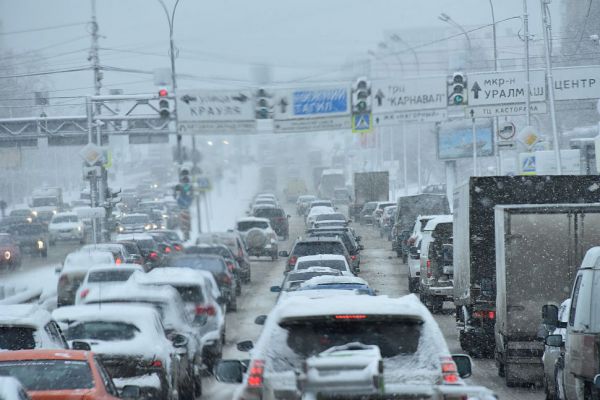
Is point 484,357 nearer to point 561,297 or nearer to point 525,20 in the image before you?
point 561,297

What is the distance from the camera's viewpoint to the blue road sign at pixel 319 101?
1817 inches

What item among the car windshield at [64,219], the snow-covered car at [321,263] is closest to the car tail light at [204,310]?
the snow-covered car at [321,263]

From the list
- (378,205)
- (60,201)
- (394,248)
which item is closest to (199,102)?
(394,248)

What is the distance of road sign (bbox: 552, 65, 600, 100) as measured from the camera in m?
47.6

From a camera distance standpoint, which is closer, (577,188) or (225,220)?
(577,188)

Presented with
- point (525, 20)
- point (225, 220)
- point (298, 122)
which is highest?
point (525, 20)

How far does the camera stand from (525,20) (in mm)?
45125

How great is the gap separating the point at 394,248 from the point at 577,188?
30.0 m

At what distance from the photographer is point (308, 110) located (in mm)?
46875

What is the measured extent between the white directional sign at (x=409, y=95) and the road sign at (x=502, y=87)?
53.5 inches

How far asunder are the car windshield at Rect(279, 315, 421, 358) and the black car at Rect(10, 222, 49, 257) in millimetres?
49111

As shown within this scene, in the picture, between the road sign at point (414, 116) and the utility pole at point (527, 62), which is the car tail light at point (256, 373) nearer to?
the utility pole at point (527, 62)

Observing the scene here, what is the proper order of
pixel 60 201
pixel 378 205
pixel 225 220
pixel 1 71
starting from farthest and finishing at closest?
pixel 60 201, pixel 225 220, pixel 1 71, pixel 378 205

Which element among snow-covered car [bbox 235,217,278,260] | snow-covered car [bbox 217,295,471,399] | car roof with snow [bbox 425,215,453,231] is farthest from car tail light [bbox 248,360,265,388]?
snow-covered car [bbox 235,217,278,260]
